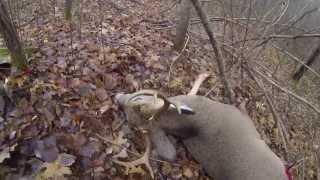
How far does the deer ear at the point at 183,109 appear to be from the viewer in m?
4.13

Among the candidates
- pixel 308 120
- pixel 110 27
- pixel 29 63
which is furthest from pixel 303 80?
pixel 29 63

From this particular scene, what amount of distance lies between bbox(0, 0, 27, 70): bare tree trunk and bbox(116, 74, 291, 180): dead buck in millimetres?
1124

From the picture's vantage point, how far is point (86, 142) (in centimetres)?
420

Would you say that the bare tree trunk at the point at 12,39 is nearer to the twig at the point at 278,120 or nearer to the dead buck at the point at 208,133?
the dead buck at the point at 208,133

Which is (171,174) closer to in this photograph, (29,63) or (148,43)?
(29,63)

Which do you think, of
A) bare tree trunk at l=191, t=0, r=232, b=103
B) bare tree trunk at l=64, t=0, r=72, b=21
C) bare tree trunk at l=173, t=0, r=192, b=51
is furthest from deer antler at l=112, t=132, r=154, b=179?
bare tree trunk at l=64, t=0, r=72, b=21

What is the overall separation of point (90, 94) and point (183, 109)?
1157 mm

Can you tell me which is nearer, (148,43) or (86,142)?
(86,142)

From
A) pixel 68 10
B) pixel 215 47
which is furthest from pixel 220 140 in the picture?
pixel 68 10

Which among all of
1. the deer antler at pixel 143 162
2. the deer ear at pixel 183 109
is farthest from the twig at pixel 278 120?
the deer antler at pixel 143 162

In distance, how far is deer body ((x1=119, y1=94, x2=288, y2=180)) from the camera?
4066 mm

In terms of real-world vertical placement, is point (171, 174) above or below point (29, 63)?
below

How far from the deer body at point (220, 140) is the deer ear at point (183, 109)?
99 mm

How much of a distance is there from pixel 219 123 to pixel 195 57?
7.58 feet
